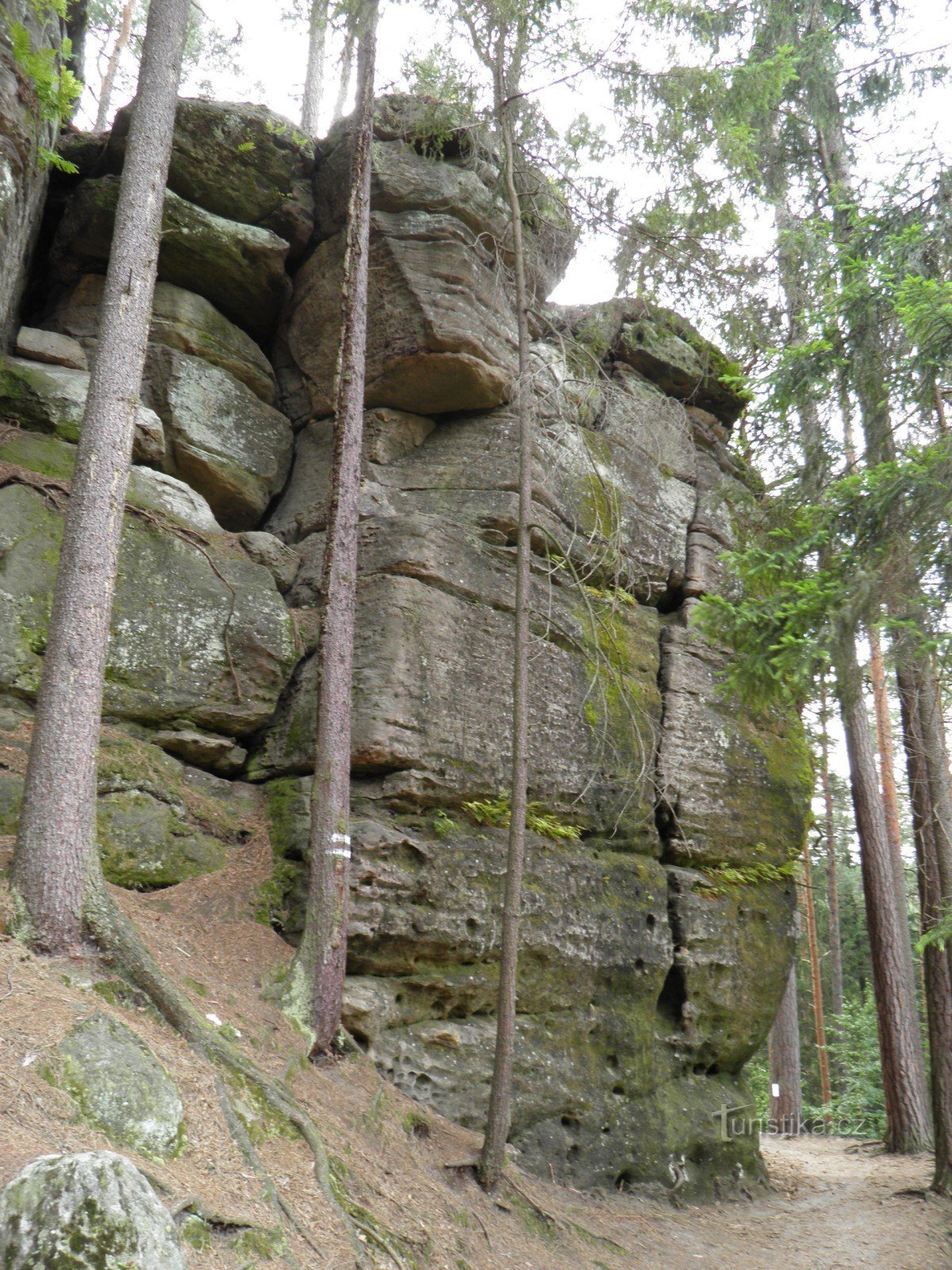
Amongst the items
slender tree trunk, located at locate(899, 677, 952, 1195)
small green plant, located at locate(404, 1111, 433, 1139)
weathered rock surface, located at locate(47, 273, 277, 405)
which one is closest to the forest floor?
small green plant, located at locate(404, 1111, 433, 1139)

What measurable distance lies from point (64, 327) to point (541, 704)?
25.7ft

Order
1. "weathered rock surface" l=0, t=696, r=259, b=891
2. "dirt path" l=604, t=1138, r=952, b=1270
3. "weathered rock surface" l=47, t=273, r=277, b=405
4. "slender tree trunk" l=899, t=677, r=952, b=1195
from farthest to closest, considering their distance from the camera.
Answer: "weathered rock surface" l=47, t=273, r=277, b=405 < "slender tree trunk" l=899, t=677, r=952, b=1195 < "dirt path" l=604, t=1138, r=952, b=1270 < "weathered rock surface" l=0, t=696, r=259, b=891

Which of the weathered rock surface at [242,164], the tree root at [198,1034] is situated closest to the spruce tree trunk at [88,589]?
the tree root at [198,1034]

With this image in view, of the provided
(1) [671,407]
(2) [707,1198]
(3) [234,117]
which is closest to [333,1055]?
(2) [707,1198]

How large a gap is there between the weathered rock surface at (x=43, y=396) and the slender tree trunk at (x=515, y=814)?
4.30 m

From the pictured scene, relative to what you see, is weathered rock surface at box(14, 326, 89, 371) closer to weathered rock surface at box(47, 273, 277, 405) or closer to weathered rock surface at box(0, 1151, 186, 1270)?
weathered rock surface at box(47, 273, 277, 405)

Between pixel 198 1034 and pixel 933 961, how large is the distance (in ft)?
29.0

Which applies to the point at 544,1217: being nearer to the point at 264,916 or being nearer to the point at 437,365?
the point at 264,916

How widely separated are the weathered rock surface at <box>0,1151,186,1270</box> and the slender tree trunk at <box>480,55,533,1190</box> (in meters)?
3.99

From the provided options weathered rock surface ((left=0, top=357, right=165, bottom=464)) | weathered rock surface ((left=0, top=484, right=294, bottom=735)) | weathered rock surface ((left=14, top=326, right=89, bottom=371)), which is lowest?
weathered rock surface ((left=0, top=484, right=294, bottom=735))

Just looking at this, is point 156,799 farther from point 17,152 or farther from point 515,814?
point 17,152

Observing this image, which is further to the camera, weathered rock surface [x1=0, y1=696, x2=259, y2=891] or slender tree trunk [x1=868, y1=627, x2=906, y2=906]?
slender tree trunk [x1=868, y1=627, x2=906, y2=906]

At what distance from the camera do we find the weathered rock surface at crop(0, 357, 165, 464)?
391 inches

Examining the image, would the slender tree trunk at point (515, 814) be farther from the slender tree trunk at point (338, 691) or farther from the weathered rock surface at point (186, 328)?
the weathered rock surface at point (186, 328)
